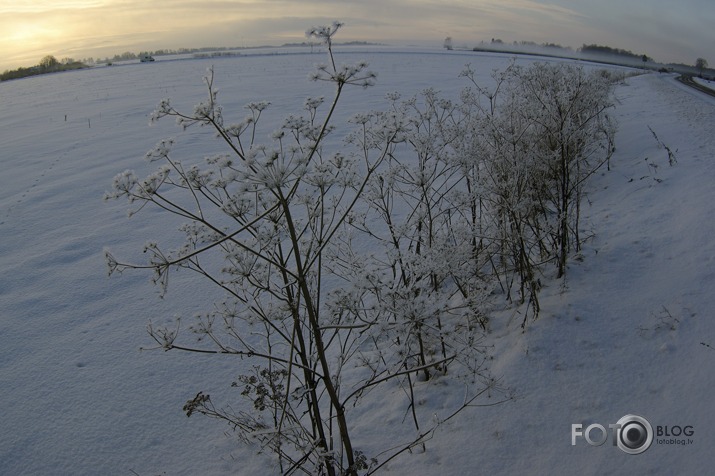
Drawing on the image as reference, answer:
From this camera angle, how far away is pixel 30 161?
11.7 m

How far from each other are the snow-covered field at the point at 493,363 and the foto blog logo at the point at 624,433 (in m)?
0.06

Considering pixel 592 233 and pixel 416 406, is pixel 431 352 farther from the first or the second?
pixel 592 233

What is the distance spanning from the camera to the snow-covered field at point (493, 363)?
359 cm

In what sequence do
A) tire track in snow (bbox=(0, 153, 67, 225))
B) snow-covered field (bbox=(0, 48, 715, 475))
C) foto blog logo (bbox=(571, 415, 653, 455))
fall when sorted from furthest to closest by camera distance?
tire track in snow (bbox=(0, 153, 67, 225))
snow-covered field (bbox=(0, 48, 715, 475))
foto blog logo (bbox=(571, 415, 653, 455))

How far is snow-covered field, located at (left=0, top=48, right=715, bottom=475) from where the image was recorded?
359cm

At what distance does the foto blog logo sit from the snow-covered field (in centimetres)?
6

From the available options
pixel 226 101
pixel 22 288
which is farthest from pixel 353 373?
pixel 226 101

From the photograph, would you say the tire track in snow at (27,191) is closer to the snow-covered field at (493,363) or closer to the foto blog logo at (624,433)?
the snow-covered field at (493,363)

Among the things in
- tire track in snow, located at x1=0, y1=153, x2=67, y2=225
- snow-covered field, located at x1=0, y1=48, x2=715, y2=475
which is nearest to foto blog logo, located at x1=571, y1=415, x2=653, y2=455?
snow-covered field, located at x1=0, y1=48, x2=715, y2=475

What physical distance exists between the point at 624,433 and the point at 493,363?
1266mm

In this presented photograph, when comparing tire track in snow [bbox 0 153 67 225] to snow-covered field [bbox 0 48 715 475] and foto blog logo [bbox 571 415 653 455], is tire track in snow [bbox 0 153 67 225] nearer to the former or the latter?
snow-covered field [bbox 0 48 715 475]

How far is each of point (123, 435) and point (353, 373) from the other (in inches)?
87.9

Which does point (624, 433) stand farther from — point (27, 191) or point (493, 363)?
point (27, 191)

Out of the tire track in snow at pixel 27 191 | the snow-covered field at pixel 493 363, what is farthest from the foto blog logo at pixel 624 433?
the tire track in snow at pixel 27 191
